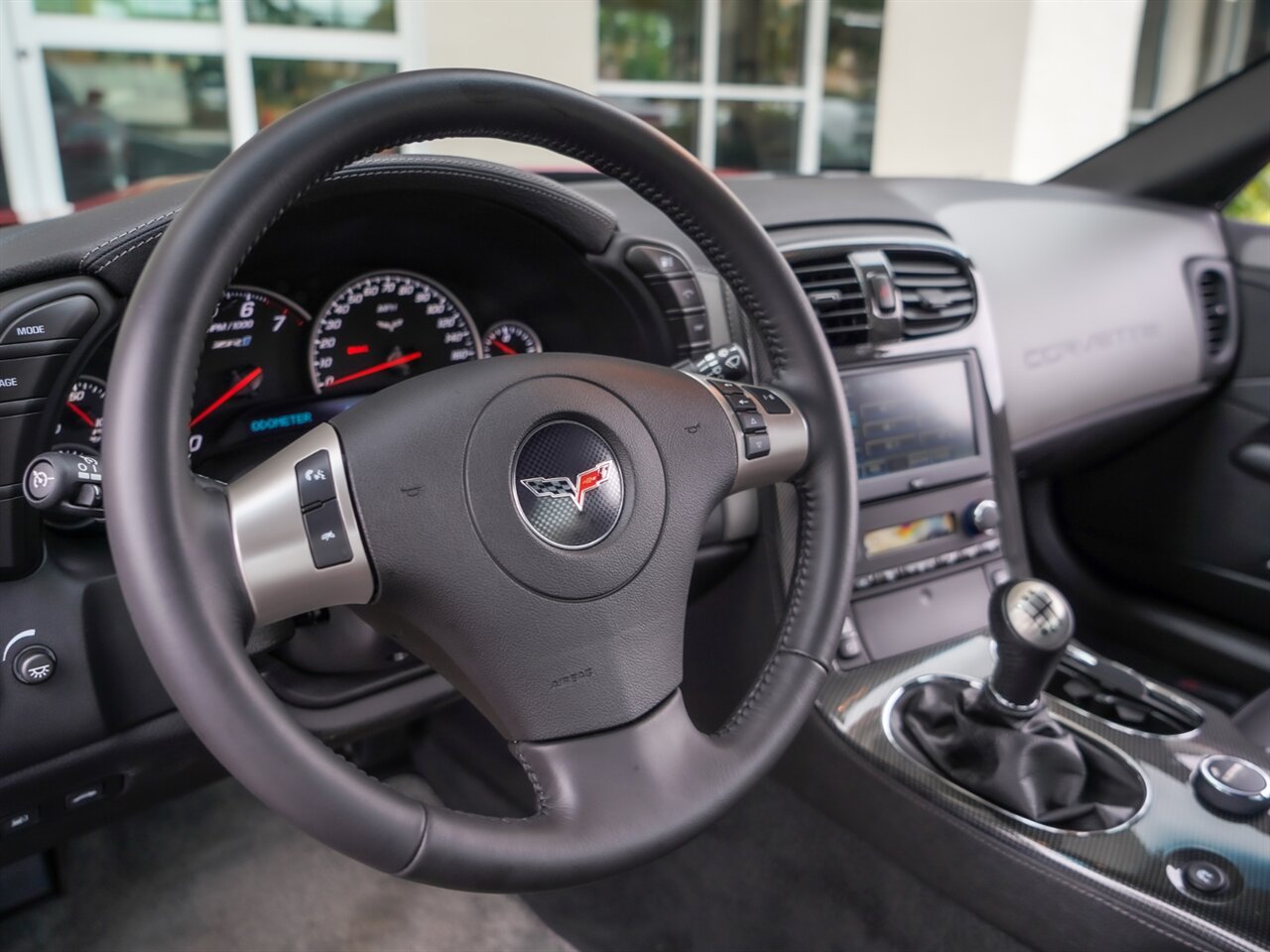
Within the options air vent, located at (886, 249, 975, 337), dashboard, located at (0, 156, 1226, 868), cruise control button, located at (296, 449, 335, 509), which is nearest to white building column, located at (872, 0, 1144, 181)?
dashboard, located at (0, 156, 1226, 868)

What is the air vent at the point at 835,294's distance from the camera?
4.41 ft

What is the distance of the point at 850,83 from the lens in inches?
194

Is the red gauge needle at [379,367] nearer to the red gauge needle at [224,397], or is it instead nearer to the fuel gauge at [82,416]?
the red gauge needle at [224,397]

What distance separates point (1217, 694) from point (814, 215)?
1159mm

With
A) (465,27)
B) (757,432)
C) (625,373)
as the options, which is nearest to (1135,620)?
(757,432)

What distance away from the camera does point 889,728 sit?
1265mm

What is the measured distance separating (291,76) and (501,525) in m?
3.63

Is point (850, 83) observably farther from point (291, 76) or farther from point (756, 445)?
point (756, 445)

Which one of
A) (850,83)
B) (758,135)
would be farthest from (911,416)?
(850,83)

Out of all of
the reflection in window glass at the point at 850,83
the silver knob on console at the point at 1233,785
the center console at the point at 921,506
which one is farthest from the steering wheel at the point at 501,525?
the reflection in window glass at the point at 850,83

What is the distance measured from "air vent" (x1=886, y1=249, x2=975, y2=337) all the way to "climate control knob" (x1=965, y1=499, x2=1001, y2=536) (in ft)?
0.84

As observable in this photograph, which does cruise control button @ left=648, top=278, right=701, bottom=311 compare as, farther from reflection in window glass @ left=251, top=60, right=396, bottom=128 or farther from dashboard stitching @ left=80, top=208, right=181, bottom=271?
reflection in window glass @ left=251, top=60, right=396, bottom=128

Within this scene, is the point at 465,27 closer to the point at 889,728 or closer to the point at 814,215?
the point at 814,215

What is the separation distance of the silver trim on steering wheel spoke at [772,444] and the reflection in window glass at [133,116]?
10.8 ft
